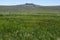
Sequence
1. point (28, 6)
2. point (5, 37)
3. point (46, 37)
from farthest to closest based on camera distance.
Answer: point (28, 6), point (46, 37), point (5, 37)

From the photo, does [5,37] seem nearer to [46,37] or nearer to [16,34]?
[16,34]

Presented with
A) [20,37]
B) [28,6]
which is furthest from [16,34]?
[28,6]

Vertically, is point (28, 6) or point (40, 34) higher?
point (40, 34)

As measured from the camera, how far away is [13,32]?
15.5m

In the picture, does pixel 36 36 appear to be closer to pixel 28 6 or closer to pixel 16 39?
pixel 16 39

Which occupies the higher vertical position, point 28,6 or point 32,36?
point 32,36

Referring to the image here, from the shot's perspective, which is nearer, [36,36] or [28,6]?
[36,36]

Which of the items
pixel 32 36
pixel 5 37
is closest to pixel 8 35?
pixel 5 37

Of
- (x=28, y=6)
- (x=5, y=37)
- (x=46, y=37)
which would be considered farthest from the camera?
(x=28, y=6)

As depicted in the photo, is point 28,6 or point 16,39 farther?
point 28,6

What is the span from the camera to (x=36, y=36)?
15203 millimetres

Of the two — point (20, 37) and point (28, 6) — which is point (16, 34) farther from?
point (28, 6)

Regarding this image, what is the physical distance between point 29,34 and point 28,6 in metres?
180

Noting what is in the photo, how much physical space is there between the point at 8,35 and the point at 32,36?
1.42 metres
